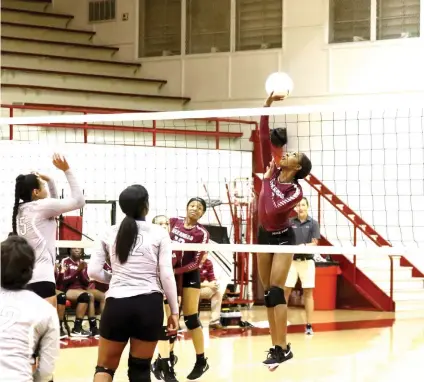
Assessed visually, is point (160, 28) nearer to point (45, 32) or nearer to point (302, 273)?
point (45, 32)

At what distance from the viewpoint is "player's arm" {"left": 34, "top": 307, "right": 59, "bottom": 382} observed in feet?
13.3

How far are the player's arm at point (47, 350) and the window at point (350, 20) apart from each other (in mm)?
11730

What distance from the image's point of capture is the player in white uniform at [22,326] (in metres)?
4.04

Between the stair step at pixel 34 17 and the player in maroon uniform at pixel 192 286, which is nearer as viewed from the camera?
the player in maroon uniform at pixel 192 286

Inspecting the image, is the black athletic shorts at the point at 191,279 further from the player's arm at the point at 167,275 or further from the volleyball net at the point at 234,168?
the volleyball net at the point at 234,168

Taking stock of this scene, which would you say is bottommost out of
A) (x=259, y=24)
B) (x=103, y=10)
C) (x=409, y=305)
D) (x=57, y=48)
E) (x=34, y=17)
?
(x=409, y=305)

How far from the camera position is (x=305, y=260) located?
11.7m

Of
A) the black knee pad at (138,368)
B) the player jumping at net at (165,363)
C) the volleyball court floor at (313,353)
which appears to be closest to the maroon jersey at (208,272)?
the volleyball court floor at (313,353)

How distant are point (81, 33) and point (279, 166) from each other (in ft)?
35.8

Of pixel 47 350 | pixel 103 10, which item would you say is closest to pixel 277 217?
pixel 47 350

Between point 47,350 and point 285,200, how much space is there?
3.27 metres

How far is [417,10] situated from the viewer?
574 inches

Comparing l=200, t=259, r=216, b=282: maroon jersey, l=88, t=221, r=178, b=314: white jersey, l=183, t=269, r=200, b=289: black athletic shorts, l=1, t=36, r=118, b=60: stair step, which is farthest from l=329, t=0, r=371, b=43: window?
l=88, t=221, r=178, b=314: white jersey

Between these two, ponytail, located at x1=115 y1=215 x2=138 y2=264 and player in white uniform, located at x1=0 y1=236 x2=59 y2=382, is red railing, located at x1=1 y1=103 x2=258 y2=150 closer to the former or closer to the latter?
ponytail, located at x1=115 y1=215 x2=138 y2=264
